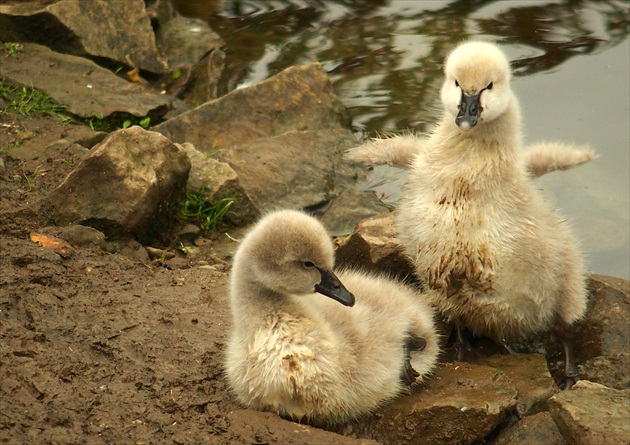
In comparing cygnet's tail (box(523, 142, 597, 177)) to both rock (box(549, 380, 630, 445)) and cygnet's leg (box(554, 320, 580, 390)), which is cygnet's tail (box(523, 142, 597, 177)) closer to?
cygnet's leg (box(554, 320, 580, 390))

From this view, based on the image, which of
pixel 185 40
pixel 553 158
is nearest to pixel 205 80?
pixel 185 40

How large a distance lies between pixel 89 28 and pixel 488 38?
4.01 m

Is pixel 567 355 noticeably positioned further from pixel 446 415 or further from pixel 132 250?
pixel 132 250

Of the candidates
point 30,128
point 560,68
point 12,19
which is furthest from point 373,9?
point 30,128

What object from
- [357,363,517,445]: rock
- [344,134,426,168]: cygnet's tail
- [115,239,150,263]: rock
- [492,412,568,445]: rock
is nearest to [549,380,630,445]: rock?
[492,412,568,445]: rock

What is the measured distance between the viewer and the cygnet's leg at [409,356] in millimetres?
4934

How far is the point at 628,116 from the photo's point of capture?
9000 mm

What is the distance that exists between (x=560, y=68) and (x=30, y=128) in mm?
5190

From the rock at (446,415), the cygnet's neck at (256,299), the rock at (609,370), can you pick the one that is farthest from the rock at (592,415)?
the cygnet's neck at (256,299)

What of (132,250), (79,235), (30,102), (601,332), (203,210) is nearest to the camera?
A: (601,332)

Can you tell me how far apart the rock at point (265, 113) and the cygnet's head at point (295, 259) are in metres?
3.59

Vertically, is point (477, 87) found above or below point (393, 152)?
above

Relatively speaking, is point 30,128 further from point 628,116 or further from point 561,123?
point 628,116

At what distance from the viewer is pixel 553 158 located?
19.9ft
